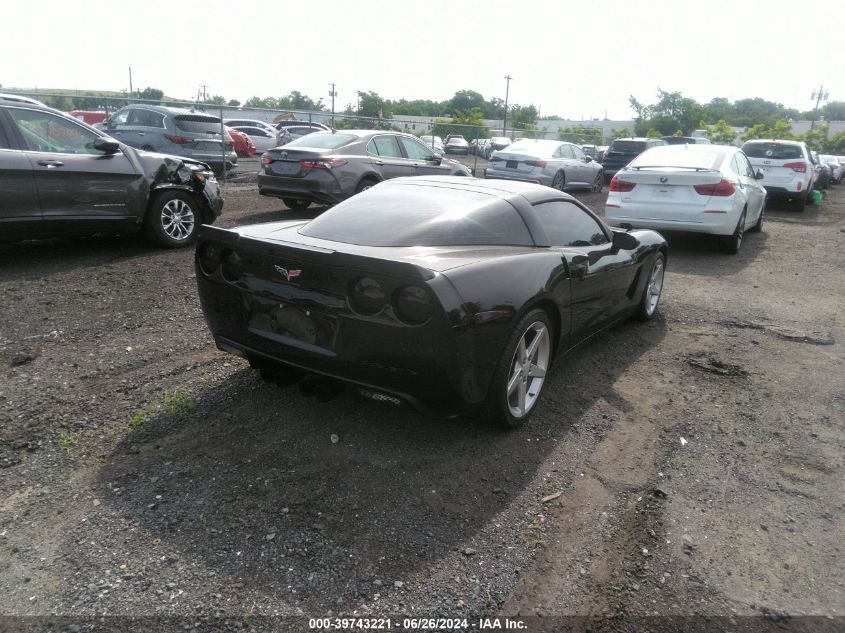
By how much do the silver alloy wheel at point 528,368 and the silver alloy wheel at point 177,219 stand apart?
18.2ft

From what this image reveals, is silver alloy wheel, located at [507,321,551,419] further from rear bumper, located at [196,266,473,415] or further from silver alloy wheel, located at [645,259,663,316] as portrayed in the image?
silver alloy wheel, located at [645,259,663,316]

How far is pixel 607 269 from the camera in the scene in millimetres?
4586

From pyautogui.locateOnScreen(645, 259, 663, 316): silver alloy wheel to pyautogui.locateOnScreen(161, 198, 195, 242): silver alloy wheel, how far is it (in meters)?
5.53

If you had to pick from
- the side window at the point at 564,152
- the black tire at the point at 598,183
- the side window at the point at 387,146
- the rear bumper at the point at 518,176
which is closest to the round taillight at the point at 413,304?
the side window at the point at 387,146

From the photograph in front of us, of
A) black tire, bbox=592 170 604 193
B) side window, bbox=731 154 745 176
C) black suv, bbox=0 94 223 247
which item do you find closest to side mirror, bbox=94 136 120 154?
black suv, bbox=0 94 223 247

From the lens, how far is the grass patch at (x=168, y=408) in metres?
3.59

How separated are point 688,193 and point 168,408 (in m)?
7.63

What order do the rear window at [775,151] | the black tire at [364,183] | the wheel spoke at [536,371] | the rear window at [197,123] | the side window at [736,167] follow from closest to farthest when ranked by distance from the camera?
the wheel spoke at [536,371] → the side window at [736,167] → the black tire at [364,183] → the rear window at [197,123] → the rear window at [775,151]

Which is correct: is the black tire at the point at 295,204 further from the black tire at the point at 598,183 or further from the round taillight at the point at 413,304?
the black tire at the point at 598,183

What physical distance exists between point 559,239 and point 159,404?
2754 mm

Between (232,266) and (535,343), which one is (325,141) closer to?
(232,266)

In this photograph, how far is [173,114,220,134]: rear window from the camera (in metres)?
14.1

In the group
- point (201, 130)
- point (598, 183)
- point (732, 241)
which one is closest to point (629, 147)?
point (598, 183)

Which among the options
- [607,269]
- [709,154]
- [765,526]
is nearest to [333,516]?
[765,526]
